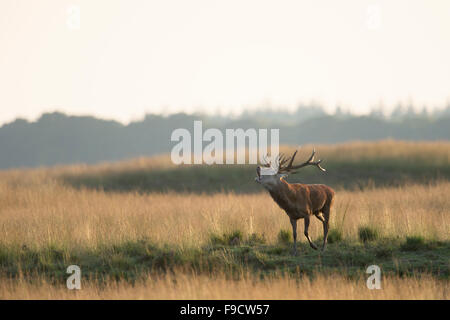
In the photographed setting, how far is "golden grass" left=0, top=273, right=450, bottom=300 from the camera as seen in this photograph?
776cm

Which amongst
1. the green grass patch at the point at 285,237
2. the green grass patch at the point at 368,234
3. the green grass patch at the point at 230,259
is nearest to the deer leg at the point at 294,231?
the green grass patch at the point at 230,259

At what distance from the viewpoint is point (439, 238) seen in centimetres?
1140

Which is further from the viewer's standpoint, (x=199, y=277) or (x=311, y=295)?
(x=199, y=277)

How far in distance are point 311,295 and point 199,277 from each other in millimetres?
2068

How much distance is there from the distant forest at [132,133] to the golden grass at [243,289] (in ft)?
190

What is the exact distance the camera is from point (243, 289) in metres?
8.03

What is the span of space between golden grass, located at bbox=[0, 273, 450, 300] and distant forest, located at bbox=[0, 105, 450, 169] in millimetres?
57808

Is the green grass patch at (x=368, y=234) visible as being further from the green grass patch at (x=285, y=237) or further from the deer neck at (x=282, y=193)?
the deer neck at (x=282, y=193)

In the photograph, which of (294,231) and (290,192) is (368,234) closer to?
(294,231)

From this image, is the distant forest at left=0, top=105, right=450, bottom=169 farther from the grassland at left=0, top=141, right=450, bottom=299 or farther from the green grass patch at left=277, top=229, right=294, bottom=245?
the green grass patch at left=277, top=229, right=294, bottom=245

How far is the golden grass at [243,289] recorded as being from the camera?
25.5 feet

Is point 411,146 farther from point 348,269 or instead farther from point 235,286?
point 235,286
